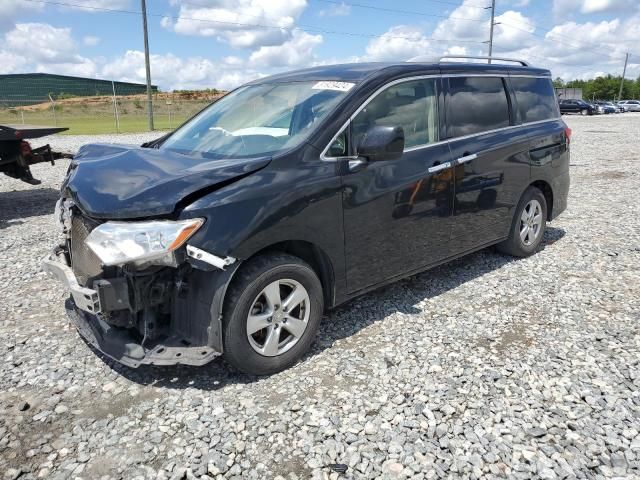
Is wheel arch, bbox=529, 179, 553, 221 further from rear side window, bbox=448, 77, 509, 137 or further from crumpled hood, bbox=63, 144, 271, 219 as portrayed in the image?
crumpled hood, bbox=63, 144, 271, 219

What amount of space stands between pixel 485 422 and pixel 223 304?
1.66m

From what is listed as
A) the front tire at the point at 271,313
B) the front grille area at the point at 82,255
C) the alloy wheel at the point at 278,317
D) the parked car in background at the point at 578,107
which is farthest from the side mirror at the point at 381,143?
the parked car in background at the point at 578,107

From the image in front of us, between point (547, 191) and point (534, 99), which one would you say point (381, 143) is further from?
point (547, 191)

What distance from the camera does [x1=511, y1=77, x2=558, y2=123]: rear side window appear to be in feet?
17.7

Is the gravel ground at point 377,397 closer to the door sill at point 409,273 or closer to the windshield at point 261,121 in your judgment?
the door sill at point 409,273

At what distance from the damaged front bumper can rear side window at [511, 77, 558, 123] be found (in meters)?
3.93

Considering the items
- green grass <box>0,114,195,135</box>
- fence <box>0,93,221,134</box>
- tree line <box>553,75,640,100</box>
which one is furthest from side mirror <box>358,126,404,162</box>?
tree line <box>553,75,640,100</box>

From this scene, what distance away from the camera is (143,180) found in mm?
3086

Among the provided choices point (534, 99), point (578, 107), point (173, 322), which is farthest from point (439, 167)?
point (578, 107)

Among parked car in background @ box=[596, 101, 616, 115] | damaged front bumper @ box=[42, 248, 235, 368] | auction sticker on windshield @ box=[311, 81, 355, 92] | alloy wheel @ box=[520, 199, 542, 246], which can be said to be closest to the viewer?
damaged front bumper @ box=[42, 248, 235, 368]

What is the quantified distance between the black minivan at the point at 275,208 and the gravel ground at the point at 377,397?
1.07 ft

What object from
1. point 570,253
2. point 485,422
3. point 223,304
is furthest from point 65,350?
point 570,253

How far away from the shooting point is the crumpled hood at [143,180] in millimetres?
2922

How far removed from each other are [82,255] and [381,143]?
2.09 meters
